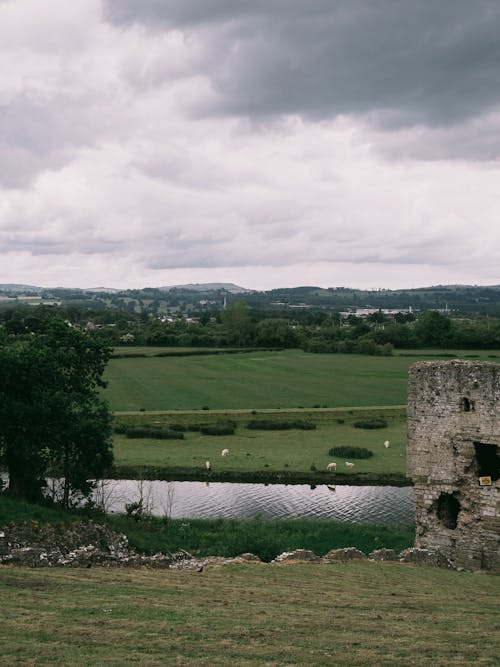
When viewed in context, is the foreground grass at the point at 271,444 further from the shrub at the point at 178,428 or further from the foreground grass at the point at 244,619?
the foreground grass at the point at 244,619

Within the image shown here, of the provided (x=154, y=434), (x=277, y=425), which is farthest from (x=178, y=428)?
(x=277, y=425)

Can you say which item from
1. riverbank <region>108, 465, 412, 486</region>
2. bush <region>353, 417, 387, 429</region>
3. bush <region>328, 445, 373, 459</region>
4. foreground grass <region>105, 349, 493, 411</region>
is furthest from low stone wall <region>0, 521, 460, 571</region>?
foreground grass <region>105, 349, 493, 411</region>

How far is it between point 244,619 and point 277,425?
159 ft

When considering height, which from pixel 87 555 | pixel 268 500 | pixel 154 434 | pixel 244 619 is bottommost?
pixel 268 500

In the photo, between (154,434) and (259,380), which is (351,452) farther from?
(259,380)

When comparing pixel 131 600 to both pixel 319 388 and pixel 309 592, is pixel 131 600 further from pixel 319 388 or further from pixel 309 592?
pixel 319 388

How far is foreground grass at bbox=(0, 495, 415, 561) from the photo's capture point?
27.2m

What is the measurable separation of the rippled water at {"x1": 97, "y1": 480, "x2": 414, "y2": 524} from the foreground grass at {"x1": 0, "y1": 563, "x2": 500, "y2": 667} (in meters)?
18.9

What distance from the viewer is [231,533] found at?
32.5 meters

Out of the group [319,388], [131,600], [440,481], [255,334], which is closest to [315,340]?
[255,334]

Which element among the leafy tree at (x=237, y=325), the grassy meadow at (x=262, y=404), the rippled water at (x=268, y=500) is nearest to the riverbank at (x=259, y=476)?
the grassy meadow at (x=262, y=404)

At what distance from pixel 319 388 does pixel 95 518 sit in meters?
57.5

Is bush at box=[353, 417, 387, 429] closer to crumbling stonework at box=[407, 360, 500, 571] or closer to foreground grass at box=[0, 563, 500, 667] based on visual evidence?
crumbling stonework at box=[407, 360, 500, 571]

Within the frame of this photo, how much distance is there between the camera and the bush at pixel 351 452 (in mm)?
51219
